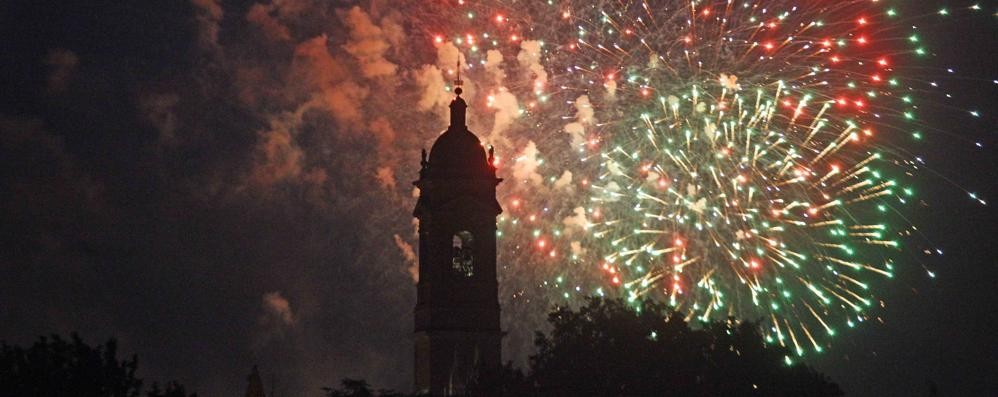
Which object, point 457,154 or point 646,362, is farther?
point 457,154

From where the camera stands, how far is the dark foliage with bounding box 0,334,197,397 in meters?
Result: 73.2

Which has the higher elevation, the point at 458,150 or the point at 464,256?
the point at 458,150

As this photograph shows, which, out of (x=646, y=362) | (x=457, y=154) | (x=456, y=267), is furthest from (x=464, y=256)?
(x=646, y=362)

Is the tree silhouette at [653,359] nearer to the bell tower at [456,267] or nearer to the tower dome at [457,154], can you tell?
the bell tower at [456,267]

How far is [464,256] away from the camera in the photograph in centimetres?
8594

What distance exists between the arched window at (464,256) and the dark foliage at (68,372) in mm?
14133

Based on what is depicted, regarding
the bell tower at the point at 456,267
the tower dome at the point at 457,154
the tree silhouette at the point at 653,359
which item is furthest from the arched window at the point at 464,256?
the tree silhouette at the point at 653,359

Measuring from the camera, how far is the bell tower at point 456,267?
279ft

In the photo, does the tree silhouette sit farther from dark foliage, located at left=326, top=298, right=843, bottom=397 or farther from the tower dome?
the tower dome

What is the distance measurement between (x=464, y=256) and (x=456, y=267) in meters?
0.50

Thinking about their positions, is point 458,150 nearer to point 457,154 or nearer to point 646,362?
point 457,154

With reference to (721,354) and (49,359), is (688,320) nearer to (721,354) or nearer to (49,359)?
(721,354)

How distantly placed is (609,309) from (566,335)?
2.00 meters

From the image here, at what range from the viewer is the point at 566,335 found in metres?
84.3
